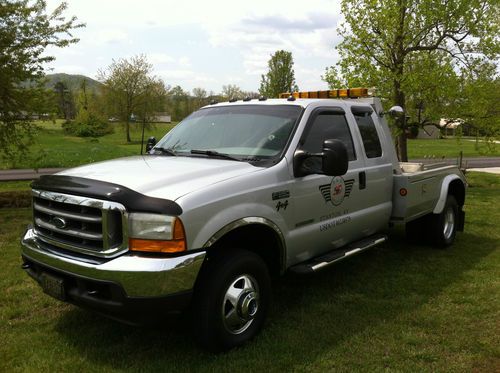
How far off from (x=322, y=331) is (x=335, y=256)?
0.78 metres

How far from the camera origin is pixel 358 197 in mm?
4828

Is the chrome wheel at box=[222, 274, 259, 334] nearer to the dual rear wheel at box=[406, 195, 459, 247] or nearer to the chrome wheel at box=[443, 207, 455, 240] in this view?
the dual rear wheel at box=[406, 195, 459, 247]

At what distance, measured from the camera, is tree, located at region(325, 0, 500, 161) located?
13.4m

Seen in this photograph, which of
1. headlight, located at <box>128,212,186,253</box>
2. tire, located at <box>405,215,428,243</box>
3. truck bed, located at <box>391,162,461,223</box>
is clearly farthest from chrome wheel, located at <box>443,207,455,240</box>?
headlight, located at <box>128,212,186,253</box>

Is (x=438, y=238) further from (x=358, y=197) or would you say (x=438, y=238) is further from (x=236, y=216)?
(x=236, y=216)

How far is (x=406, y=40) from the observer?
13.8m

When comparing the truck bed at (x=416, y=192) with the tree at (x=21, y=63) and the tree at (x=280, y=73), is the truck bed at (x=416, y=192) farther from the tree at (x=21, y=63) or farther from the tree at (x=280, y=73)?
the tree at (x=280, y=73)

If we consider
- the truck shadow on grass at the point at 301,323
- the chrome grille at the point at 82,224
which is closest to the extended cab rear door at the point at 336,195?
the truck shadow on grass at the point at 301,323

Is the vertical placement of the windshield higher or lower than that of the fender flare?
higher

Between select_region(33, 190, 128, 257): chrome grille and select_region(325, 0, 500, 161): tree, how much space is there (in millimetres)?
11272

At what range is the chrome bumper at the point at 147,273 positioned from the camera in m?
2.98

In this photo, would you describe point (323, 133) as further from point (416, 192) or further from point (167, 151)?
point (416, 192)

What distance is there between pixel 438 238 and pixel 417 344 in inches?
125

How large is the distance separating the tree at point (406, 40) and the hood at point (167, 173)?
34.0 ft
